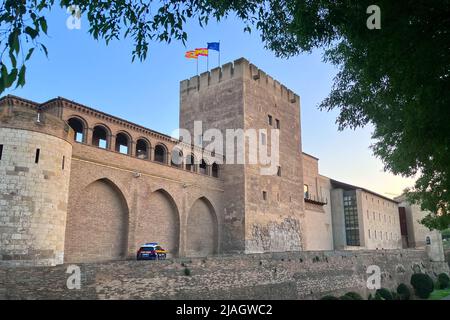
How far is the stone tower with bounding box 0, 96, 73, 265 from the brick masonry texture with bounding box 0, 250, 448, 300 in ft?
9.37

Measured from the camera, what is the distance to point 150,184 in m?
21.1

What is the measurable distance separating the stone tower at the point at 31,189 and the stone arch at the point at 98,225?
243 cm

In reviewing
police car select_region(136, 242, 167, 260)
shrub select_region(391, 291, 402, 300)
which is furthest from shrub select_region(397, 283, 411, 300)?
police car select_region(136, 242, 167, 260)

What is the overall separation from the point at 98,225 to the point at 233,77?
47.8 feet

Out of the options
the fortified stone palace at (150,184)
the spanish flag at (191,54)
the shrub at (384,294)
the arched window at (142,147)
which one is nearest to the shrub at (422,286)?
the shrub at (384,294)

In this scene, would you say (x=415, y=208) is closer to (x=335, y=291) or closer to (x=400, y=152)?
(x=335, y=291)

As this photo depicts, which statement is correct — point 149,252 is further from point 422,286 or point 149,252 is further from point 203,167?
point 422,286

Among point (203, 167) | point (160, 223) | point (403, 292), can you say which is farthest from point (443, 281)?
point (160, 223)

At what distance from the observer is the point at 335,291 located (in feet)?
74.2

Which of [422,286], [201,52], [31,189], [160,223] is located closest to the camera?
[31,189]

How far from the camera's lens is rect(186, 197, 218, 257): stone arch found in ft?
78.4

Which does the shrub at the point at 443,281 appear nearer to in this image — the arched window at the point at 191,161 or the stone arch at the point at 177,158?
the arched window at the point at 191,161

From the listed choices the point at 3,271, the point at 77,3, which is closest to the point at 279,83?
the point at 3,271

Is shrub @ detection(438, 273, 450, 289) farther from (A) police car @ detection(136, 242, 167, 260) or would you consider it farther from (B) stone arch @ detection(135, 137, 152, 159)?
(B) stone arch @ detection(135, 137, 152, 159)
